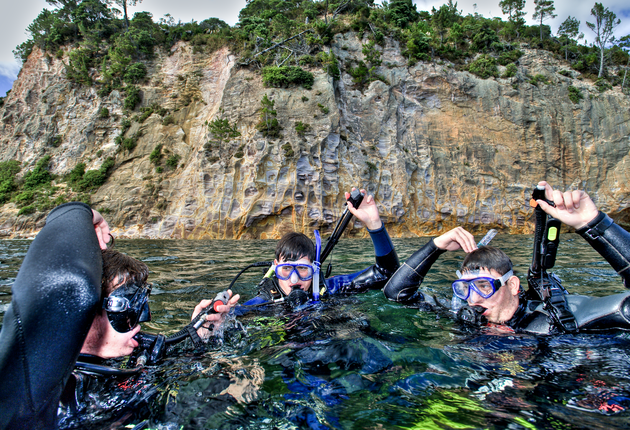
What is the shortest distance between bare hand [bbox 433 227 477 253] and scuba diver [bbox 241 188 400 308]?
68 cm

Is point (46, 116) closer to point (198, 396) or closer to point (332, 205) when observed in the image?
point (332, 205)

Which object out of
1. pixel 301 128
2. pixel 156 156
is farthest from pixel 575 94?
pixel 156 156

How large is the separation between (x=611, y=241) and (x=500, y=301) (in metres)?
0.87

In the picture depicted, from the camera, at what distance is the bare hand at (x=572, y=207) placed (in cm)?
Answer: 211

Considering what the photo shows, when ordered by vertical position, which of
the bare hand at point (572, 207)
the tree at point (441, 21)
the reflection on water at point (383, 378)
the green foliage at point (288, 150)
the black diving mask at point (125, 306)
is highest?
the tree at point (441, 21)

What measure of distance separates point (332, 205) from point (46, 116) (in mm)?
22370

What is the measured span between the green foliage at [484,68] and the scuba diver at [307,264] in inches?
949

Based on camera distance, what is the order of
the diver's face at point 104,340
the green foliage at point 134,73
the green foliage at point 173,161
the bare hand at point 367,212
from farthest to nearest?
the green foliage at point 134,73, the green foliage at point 173,161, the bare hand at point 367,212, the diver's face at point 104,340

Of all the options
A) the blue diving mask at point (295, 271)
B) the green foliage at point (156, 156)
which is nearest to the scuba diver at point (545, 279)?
the blue diving mask at point (295, 271)

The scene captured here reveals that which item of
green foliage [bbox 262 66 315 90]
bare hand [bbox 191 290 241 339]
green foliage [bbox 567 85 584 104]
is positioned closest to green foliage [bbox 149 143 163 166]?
green foliage [bbox 262 66 315 90]

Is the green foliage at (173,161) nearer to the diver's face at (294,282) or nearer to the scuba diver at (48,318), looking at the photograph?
the diver's face at (294,282)

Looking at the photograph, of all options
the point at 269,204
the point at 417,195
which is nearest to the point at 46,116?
the point at 269,204

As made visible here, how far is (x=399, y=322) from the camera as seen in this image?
112 inches

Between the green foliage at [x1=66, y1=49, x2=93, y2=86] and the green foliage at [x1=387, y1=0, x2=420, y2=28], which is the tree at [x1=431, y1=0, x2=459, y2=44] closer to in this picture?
the green foliage at [x1=387, y1=0, x2=420, y2=28]
